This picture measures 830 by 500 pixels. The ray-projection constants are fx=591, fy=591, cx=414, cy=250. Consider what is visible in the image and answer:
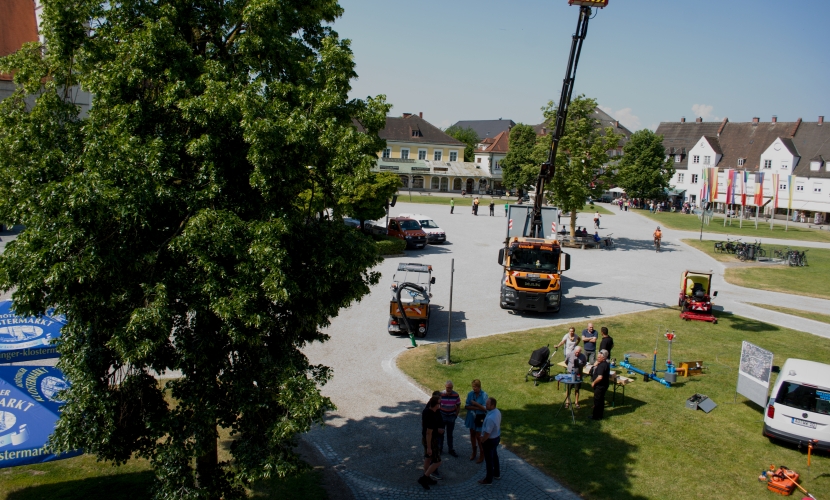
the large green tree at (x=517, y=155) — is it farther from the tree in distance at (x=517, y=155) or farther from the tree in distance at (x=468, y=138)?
the tree in distance at (x=468, y=138)

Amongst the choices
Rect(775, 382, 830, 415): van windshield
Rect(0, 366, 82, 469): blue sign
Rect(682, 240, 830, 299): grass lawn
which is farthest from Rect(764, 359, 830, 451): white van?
Rect(682, 240, 830, 299): grass lawn

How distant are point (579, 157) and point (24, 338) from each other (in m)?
34.5

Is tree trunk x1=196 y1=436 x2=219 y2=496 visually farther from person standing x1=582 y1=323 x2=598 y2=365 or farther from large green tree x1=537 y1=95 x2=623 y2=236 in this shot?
large green tree x1=537 y1=95 x2=623 y2=236

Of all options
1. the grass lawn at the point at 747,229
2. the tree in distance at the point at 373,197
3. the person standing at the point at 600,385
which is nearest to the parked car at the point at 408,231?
the tree in distance at the point at 373,197

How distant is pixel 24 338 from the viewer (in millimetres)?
10938

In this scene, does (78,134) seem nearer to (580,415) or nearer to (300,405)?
(300,405)

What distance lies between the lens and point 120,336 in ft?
22.4

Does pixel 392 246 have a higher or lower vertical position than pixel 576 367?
higher

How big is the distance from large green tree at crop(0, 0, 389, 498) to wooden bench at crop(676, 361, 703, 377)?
12.2 m

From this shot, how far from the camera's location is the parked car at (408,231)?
36.8 m

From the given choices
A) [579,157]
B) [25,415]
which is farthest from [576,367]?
[579,157]

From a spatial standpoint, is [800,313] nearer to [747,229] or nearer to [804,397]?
[804,397]

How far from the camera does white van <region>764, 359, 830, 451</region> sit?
40.0 ft

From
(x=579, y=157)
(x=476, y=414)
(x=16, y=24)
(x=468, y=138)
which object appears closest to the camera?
(x=476, y=414)
